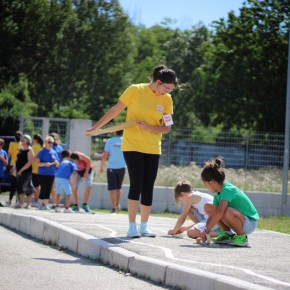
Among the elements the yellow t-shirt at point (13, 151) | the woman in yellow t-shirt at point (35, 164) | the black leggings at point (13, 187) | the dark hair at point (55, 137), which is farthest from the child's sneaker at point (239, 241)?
the yellow t-shirt at point (13, 151)

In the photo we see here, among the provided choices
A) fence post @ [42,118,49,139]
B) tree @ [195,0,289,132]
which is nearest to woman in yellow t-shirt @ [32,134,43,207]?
fence post @ [42,118,49,139]

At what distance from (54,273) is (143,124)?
2.62 metres

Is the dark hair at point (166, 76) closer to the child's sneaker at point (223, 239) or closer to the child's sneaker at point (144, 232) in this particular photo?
the child's sneaker at point (144, 232)

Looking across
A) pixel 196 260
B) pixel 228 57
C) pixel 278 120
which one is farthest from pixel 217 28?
pixel 196 260

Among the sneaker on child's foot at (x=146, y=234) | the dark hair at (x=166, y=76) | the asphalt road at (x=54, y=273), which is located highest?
the dark hair at (x=166, y=76)

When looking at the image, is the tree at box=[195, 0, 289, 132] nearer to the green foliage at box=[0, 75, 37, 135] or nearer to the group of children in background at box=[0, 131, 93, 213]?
the green foliage at box=[0, 75, 37, 135]

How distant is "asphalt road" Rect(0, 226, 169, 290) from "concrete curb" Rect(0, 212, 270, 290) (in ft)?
0.36

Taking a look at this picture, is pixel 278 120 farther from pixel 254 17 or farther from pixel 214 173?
pixel 214 173

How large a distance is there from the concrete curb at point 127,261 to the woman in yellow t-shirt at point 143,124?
29.1 inches

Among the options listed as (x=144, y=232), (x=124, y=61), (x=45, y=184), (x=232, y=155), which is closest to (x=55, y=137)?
(x=45, y=184)

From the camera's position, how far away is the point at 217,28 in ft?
156

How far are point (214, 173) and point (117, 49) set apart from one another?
49269 mm

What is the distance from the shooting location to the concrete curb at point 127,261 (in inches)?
268

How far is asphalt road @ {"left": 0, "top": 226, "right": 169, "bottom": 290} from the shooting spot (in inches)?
294
